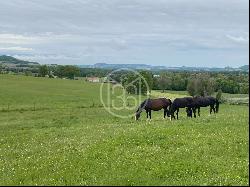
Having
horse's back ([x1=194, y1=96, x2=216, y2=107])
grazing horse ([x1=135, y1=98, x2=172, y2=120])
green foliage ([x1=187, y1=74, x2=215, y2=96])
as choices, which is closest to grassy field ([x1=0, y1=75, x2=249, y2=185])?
grazing horse ([x1=135, y1=98, x2=172, y2=120])

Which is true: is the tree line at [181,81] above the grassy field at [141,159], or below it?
below

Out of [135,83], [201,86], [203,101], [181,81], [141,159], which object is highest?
[141,159]

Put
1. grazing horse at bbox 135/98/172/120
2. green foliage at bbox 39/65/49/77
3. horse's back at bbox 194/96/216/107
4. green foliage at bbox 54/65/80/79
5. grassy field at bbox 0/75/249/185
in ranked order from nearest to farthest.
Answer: grassy field at bbox 0/75/249/185 → grazing horse at bbox 135/98/172/120 → horse's back at bbox 194/96/216/107 → green foliage at bbox 39/65/49/77 → green foliage at bbox 54/65/80/79

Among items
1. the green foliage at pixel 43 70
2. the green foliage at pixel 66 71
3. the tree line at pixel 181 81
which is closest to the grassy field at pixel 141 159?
the tree line at pixel 181 81

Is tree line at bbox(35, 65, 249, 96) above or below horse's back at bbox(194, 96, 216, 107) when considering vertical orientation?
below

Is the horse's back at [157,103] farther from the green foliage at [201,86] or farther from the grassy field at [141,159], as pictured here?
the green foliage at [201,86]

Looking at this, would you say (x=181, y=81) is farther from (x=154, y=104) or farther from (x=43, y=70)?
(x=154, y=104)

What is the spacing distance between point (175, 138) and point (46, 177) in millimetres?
7237

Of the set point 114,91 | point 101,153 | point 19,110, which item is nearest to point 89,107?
point 19,110

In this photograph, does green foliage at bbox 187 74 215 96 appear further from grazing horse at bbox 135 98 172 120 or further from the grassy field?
the grassy field

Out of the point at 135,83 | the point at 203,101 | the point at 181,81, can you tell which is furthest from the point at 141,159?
the point at 181,81

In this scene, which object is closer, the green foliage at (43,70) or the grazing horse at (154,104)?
the grazing horse at (154,104)

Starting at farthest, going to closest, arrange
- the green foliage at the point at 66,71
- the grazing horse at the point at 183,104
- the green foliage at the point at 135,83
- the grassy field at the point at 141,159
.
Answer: the green foliage at the point at 66,71 → the green foliage at the point at 135,83 → the grazing horse at the point at 183,104 → the grassy field at the point at 141,159

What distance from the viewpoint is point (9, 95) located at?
8594 cm
